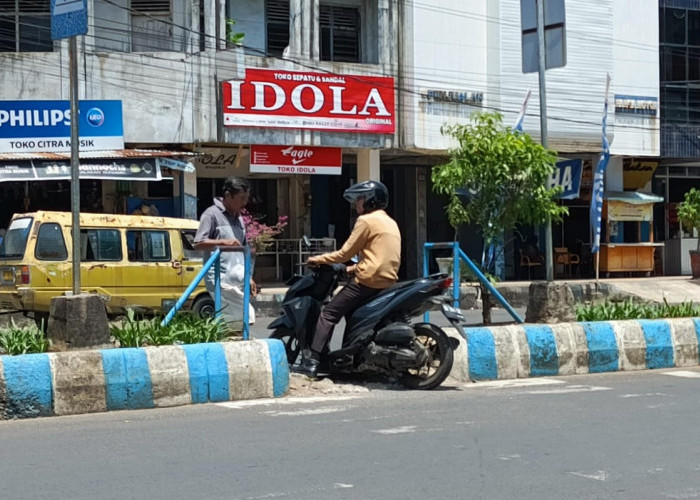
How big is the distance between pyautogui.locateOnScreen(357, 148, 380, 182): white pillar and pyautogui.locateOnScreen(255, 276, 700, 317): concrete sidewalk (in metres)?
3.34

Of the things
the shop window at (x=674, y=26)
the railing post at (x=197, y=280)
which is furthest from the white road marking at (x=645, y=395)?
the shop window at (x=674, y=26)

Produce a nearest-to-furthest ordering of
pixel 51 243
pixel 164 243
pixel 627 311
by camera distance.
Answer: pixel 627 311, pixel 51 243, pixel 164 243

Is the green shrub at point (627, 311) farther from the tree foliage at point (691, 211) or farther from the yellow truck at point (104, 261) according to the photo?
the tree foliage at point (691, 211)

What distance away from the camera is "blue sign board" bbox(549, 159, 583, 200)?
25.4 m

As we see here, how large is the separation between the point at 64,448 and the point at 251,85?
55.9 ft

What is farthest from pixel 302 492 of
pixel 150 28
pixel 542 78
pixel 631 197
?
pixel 631 197

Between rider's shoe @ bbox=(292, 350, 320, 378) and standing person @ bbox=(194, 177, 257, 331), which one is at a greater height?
standing person @ bbox=(194, 177, 257, 331)

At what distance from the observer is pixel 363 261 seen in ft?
28.1

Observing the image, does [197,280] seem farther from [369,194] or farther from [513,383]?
[513,383]

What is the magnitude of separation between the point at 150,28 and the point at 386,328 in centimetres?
1622

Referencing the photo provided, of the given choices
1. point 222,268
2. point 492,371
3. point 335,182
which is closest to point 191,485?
point 222,268

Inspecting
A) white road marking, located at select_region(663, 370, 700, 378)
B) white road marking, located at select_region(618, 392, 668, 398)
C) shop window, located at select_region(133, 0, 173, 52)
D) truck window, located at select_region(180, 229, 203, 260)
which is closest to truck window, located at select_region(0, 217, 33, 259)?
truck window, located at select_region(180, 229, 203, 260)

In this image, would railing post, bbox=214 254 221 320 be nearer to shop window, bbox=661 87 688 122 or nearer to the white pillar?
the white pillar

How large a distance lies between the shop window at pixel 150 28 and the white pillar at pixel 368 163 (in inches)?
206
